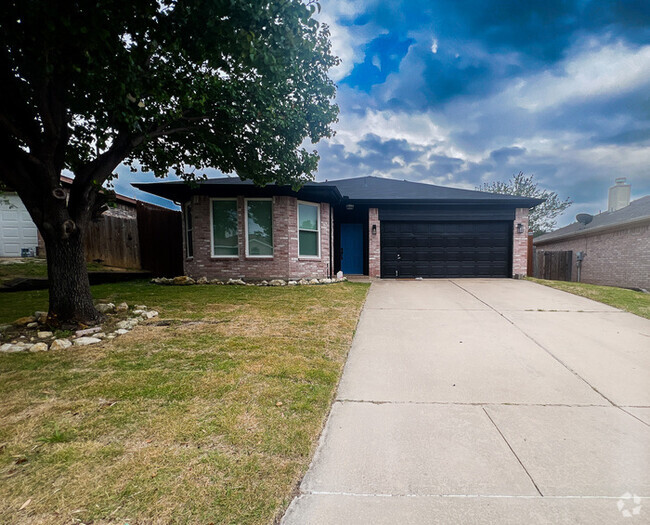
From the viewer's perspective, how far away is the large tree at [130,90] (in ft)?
10.8

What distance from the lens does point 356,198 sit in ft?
34.8

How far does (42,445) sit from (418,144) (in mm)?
25193

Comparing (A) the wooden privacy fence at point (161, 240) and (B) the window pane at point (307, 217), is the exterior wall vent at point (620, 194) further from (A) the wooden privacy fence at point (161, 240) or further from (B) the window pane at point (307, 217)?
(A) the wooden privacy fence at point (161, 240)

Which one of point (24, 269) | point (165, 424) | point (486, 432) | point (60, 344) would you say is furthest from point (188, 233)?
point (486, 432)

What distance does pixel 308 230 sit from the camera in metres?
9.81

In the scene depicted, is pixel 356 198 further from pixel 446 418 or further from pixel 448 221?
pixel 446 418

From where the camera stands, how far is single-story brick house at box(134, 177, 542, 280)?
30.4 ft

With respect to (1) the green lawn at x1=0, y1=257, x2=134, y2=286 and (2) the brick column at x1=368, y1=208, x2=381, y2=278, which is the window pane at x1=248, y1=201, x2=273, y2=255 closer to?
(2) the brick column at x1=368, y1=208, x2=381, y2=278

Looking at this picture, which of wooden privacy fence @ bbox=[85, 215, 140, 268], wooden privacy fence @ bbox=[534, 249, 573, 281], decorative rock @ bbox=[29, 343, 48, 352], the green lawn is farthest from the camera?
wooden privacy fence @ bbox=[534, 249, 573, 281]

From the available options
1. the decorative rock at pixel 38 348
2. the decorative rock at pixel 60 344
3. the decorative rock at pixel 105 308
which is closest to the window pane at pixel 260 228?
the decorative rock at pixel 105 308

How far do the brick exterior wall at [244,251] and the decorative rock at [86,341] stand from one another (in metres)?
5.50

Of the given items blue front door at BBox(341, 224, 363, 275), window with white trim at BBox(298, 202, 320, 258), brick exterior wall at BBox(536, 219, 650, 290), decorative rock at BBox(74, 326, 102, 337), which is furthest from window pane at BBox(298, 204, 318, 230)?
brick exterior wall at BBox(536, 219, 650, 290)

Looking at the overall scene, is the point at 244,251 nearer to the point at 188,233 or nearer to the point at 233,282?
the point at 233,282

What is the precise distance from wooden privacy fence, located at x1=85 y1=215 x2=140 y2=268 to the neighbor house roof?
3.01 meters
